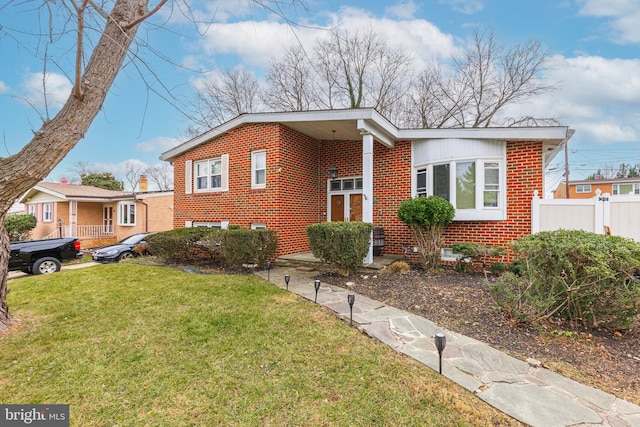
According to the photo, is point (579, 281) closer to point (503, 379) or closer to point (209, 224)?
point (503, 379)

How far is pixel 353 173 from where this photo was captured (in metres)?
10.3

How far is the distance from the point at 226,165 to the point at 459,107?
16.0 m

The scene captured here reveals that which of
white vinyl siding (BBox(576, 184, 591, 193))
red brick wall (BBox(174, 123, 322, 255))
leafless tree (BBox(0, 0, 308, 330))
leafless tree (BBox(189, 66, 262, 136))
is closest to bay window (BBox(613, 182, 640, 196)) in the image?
white vinyl siding (BBox(576, 184, 591, 193))

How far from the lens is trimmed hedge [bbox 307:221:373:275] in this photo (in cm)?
639

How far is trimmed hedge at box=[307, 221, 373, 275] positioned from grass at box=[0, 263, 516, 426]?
5.78ft

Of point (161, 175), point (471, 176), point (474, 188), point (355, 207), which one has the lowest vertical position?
point (355, 207)

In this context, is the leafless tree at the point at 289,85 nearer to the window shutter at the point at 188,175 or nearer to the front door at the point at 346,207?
the window shutter at the point at 188,175

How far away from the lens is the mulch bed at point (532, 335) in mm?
2984

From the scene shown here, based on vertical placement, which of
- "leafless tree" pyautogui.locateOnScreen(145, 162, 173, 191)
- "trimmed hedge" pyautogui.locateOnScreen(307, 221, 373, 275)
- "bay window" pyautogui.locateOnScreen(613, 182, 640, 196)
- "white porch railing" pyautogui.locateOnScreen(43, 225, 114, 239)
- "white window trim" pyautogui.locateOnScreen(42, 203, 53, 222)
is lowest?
"white porch railing" pyautogui.locateOnScreen(43, 225, 114, 239)

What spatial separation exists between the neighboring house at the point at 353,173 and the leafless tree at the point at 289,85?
36.8ft

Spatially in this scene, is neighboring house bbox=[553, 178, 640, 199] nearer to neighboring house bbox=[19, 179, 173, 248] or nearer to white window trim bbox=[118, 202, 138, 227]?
neighboring house bbox=[19, 179, 173, 248]

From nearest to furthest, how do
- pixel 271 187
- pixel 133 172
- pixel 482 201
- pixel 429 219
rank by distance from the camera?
pixel 429 219, pixel 482 201, pixel 271 187, pixel 133 172

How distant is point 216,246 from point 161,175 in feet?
111

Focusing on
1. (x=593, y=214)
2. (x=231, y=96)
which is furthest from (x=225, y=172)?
(x=231, y=96)
